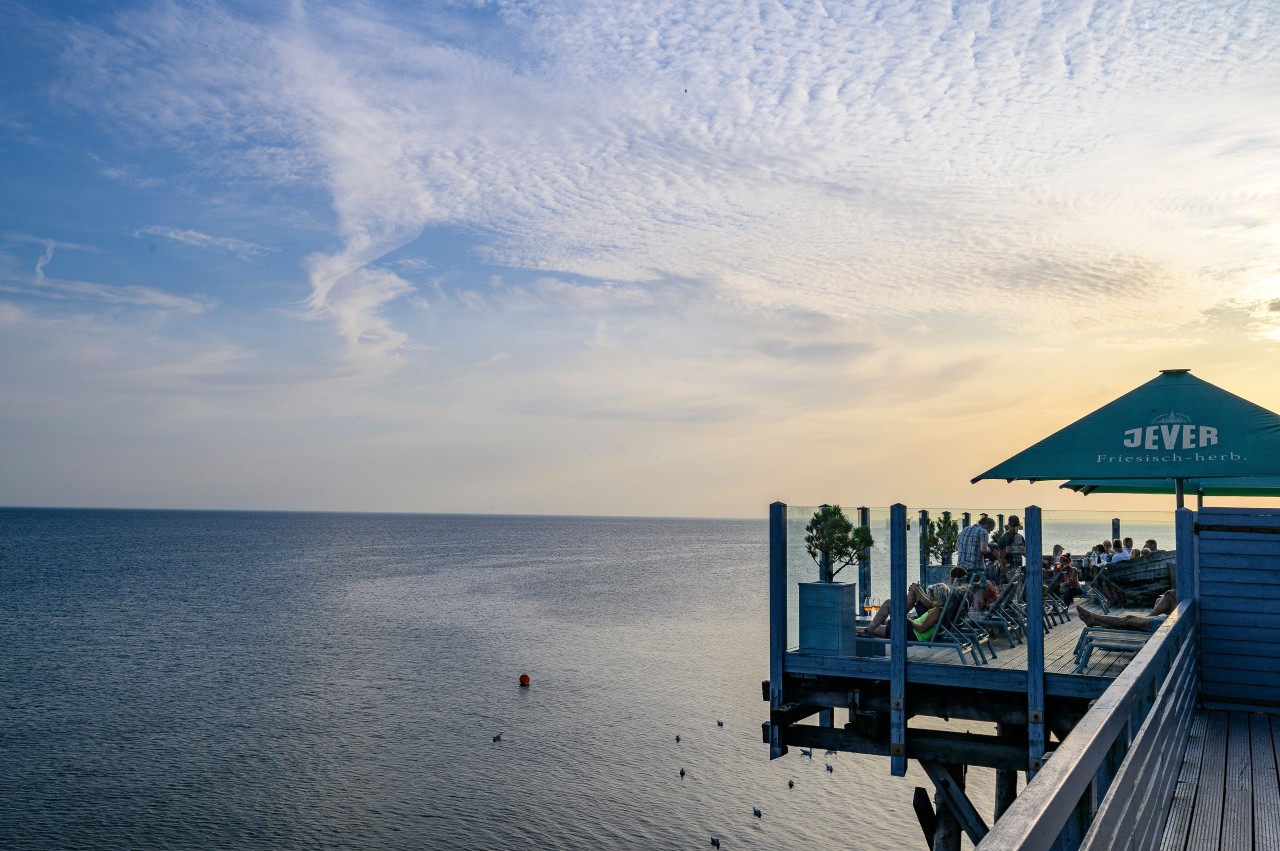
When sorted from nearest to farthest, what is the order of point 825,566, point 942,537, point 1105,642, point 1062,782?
point 1062,782 → point 1105,642 → point 825,566 → point 942,537

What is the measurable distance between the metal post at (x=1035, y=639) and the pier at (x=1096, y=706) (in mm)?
19

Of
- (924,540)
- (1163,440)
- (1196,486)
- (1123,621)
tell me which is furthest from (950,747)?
(1196,486)

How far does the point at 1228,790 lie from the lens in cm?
508

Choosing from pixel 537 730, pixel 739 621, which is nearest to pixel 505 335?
pixel 739 621

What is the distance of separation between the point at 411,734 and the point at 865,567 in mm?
24827

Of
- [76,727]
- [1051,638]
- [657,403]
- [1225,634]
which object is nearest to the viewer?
[1225,634]

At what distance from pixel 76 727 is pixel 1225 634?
36.5 metres

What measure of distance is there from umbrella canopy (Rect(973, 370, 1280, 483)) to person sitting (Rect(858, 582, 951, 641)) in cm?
148

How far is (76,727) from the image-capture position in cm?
3331

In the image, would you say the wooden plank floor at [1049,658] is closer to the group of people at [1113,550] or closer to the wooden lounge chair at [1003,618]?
the wooden lounge chair at [1003,618]

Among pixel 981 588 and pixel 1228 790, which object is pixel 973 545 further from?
pixel 1228 790

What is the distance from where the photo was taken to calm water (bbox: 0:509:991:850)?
24.6m

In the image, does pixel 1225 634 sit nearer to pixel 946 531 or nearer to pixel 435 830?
pixel 946 531

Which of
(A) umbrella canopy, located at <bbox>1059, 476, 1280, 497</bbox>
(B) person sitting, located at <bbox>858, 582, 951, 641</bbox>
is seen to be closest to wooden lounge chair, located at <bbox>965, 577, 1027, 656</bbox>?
(B) person sitting, located at <bbox>858, 582, 951, 641</bbox>
